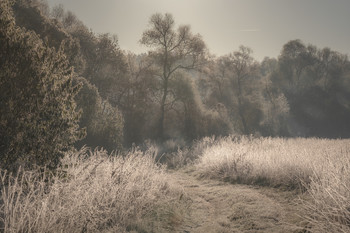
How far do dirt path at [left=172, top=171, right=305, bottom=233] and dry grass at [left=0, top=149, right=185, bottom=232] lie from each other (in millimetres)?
730

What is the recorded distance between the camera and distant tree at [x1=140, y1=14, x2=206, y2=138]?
2770 centimetres

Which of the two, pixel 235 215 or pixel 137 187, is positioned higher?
pixel 137 187

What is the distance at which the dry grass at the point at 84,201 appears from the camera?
4.61 metres

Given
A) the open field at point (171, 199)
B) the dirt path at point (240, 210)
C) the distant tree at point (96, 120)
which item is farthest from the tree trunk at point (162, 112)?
the dirt path at point (240, 210)

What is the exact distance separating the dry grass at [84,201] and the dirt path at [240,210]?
73 cm

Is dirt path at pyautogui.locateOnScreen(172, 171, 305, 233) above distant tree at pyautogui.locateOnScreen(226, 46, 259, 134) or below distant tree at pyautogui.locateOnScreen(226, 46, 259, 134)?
below

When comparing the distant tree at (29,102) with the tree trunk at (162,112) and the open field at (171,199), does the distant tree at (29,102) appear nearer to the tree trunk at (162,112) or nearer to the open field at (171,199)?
the open field at (171,199)

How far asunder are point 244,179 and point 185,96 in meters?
18.1

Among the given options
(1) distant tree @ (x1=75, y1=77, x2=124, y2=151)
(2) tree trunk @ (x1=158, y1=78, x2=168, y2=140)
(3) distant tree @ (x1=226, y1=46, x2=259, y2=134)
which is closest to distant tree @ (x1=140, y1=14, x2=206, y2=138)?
(2) tree trunk @ (x1=158, y1=78, x2=168, y2=140)

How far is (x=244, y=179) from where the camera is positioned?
1102 centimetres

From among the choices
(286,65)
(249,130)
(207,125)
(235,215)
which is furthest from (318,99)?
(235,215)

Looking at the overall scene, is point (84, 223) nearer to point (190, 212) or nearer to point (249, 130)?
point (190, 212)

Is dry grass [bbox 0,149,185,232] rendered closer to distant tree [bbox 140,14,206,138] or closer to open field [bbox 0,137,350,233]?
open field [bbox 0,137,350,233]

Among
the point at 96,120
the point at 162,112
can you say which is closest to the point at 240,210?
the point at 96,120
